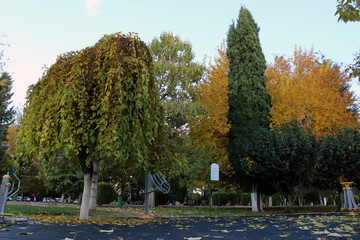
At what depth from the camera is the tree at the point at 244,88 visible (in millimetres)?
16534

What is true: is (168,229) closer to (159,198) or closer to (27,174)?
(159,198)

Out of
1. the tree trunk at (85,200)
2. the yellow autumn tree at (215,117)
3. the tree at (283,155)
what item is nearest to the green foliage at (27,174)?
the yellow autumn tree at (215,117)

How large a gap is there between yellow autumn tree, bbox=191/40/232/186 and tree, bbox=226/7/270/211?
2.00 ft

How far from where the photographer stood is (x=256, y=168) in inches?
588

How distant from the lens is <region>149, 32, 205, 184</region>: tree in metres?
15.1

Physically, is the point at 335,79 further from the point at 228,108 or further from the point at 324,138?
the point at 228,108

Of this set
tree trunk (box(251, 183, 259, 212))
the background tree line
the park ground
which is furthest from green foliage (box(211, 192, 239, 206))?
the park ground

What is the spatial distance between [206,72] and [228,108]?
3.10m

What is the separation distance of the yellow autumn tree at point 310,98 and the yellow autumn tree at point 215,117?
10.9 ft

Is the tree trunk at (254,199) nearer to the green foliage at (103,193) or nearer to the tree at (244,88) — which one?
the tree at (244,88)

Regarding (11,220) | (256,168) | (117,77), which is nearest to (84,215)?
(11,220)

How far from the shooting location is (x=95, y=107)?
6.37 meters

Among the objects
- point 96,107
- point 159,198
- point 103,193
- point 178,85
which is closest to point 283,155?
point 178,85

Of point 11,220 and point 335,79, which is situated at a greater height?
point 335,79
